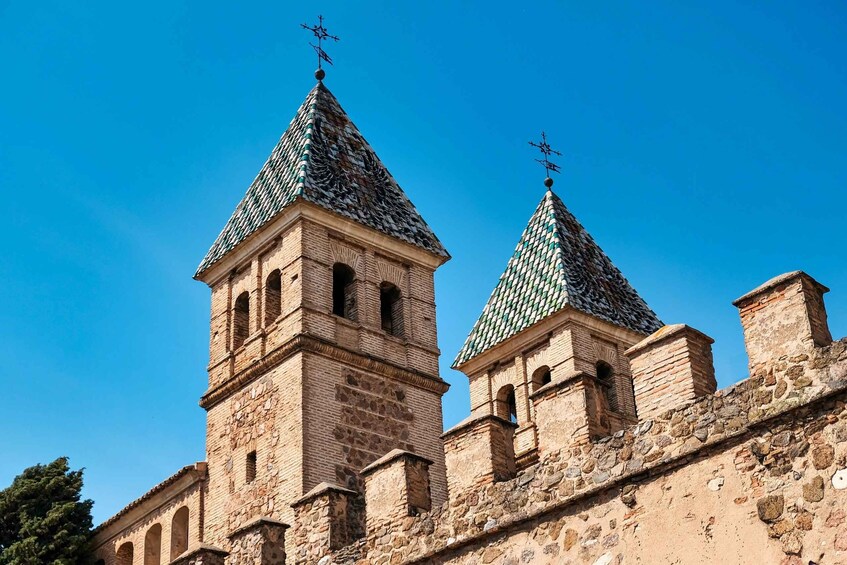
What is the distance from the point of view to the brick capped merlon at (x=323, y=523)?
40.5ft

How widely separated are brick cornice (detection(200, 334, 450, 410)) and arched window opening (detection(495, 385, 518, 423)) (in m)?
2.39

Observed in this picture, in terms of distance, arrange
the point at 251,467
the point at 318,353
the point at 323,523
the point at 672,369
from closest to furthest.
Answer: the point at 672,369 → the point at 323,523 → the point at 318,353 → the point at 251,467

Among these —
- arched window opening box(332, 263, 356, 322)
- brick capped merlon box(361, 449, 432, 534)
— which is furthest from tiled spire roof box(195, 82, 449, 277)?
brick capped merlon box(361, 449, 432, 534)

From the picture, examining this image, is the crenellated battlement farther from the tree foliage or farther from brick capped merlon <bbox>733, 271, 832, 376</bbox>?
the tree foliage

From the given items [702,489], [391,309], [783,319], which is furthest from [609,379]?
[783,319]

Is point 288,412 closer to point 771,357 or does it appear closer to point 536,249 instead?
point 536,249

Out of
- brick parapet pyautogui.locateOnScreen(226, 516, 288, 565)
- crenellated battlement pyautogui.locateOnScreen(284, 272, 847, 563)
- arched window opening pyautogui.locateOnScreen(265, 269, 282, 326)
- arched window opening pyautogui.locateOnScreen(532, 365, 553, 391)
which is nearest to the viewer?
crenellated battlement pyautogui.locateOnScreen(284, 272, 847, 563)

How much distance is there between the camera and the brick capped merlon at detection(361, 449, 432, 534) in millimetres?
11602

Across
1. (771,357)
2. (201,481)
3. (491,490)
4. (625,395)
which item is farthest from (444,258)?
(771,357)

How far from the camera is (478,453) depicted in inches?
434

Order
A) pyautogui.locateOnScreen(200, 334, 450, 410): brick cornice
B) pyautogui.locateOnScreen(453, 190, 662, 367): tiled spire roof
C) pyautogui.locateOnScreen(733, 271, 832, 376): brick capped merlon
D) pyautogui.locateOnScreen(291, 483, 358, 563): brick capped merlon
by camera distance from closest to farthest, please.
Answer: pyautogui.locateOnScreen(733, 271, 832, 376): brick capped merlon
pyautogui.locateOnScreen(291, 483, 358, 563): brick capped merlon
pyautogui.locateOnScreen(200, 334, 450, 410): brick cornice
pyautogui.locateOnScreen(453, 190, 662, 367): tiled spire roof

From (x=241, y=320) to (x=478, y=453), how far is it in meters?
12.2

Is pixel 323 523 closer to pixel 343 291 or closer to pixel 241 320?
pixel 343 291

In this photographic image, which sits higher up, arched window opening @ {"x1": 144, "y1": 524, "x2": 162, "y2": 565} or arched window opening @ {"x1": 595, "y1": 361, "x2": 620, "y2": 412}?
arched window opening @ {"x1": 595, "y1": 361, "x2": 620, "y2": 412}
